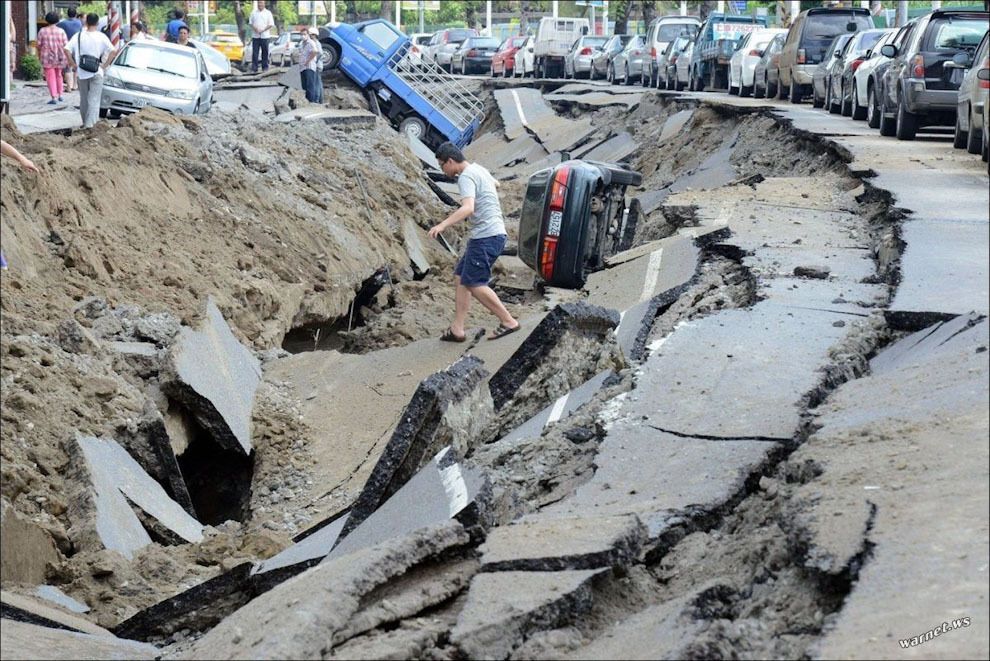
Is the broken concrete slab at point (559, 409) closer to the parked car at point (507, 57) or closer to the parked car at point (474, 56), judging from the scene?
the parked car at point (507, 57)

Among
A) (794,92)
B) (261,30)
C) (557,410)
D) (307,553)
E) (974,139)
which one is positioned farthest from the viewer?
(261,30)

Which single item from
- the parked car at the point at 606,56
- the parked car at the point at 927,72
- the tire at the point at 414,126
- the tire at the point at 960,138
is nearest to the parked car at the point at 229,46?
the parked car at the point at 606,56

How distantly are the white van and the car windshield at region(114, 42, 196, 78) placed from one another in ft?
86.5

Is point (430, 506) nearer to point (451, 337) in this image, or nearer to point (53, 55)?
point (451, 337)

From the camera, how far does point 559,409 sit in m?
7.30

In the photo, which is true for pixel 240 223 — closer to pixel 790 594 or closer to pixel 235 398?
pixel 235 398

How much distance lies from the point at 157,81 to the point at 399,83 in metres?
7.05

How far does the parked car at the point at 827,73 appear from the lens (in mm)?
23922

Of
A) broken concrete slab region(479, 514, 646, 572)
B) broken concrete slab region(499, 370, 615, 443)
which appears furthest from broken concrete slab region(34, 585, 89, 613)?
broken concrete slab region(479, 514, 646, 572)

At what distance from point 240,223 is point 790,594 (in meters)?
10.8

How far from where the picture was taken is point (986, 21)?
18.4 m

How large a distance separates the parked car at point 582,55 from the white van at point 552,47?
147cm

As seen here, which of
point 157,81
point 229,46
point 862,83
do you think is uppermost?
point 862,83

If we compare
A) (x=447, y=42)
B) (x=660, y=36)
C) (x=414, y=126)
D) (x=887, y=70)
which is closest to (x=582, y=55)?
(x=660, y=36)
